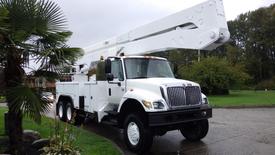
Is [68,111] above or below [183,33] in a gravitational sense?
below

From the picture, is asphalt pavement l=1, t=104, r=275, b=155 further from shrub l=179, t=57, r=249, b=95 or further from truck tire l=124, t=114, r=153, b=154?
shrub l=179, t=57, r=249, b=95

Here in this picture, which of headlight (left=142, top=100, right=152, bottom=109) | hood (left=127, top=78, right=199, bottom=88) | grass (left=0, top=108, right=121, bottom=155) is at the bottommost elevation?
grass (left=0, top=108, right=121, bottom=155)

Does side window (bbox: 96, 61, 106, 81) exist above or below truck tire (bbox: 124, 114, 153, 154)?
above

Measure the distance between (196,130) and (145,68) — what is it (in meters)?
2.31

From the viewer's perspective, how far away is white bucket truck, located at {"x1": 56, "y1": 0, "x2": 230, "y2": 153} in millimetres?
9352

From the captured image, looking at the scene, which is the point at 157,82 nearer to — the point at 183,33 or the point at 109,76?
the point at 109,76

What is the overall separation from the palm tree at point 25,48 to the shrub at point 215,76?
24.6m

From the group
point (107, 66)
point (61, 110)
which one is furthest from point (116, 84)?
point (61, 110)

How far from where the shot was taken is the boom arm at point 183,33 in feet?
35.2

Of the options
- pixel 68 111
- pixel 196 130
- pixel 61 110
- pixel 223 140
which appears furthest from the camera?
pixel 61 110

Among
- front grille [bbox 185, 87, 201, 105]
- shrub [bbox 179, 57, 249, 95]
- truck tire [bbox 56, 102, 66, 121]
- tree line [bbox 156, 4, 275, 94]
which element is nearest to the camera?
front grille [bbox 185, 87, 201, 105]

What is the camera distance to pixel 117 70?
11094 mm

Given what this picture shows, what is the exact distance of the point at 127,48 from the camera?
1448 cm

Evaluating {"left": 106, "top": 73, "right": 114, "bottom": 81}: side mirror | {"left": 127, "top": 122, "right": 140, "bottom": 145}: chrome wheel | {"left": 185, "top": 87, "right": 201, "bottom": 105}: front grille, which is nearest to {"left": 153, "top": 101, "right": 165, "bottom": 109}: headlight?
{"left": 127, "top": 122, "right": 140, "bottom": 145}: chrome wheel
